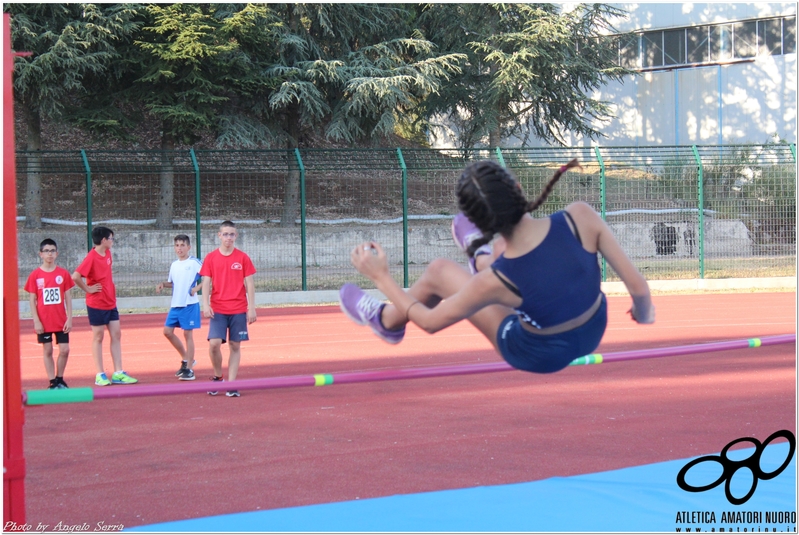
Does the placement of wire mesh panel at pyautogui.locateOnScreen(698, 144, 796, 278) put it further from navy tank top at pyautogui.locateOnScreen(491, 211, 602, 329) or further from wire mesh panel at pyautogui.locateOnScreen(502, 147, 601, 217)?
navy tank top at pyautogui.locateOnScreen(491, 211, 602, 329)

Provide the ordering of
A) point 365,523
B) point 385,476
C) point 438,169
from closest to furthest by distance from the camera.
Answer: point 365,523
point 385,476
point 438,169

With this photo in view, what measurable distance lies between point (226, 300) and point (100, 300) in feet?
5.10

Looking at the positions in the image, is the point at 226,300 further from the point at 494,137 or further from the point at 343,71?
the point at 494,137

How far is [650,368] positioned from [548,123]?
21.9 m

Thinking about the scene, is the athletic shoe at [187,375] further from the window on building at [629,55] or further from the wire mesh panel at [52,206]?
the window on building at [629,55]

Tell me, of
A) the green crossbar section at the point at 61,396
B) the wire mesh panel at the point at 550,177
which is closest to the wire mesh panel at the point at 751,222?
the wire mesh panel at the point at 550,177

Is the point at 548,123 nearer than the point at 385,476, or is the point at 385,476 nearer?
the point at 385,476

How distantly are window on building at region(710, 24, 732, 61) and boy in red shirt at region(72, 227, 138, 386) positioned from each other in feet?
98.9

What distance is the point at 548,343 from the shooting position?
333cm

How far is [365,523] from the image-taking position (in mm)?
4168

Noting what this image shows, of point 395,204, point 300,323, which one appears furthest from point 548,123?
point 300,323

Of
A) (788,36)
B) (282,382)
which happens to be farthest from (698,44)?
(282,382)

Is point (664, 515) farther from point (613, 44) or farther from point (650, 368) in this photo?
point (613, 44)

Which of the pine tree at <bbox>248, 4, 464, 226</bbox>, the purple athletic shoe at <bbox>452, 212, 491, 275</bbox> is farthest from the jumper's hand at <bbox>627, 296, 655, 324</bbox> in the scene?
the pine tree at <bbox>248, 4, 464, 226</bbox>
